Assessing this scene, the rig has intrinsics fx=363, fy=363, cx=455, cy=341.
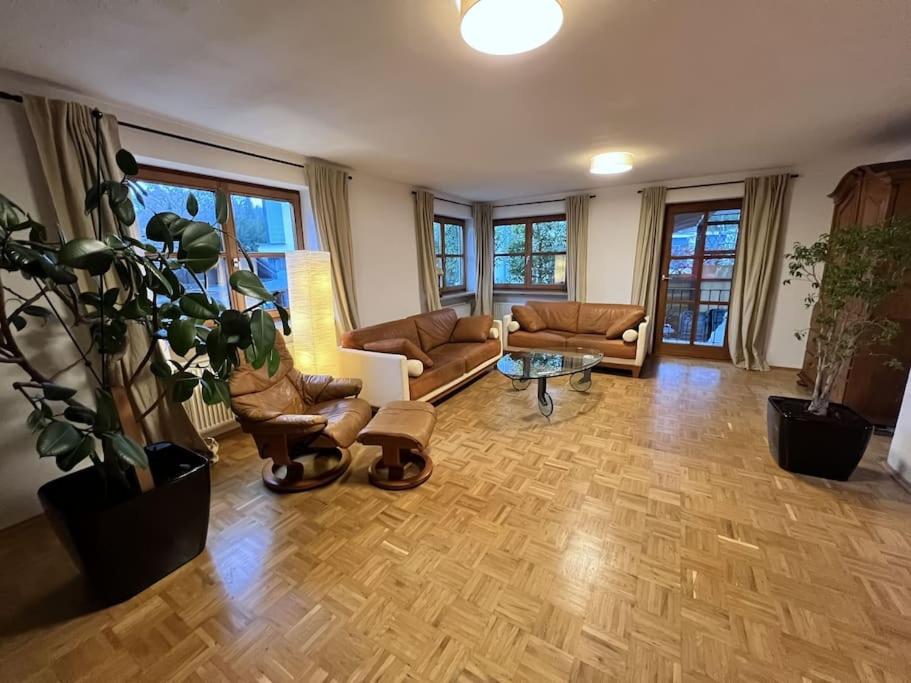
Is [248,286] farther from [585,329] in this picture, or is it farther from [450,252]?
[450,252]

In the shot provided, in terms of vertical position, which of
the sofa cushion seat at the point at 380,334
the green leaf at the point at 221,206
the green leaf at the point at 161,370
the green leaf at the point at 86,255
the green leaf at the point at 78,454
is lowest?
the sofa cushion seat at the point at 380,334

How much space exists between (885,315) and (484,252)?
183 inches

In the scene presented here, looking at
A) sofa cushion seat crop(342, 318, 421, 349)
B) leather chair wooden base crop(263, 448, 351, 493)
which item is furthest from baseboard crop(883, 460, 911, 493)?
sofa cushion seat crop(342, 318, 421, 349)

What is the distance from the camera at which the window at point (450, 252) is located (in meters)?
5.80

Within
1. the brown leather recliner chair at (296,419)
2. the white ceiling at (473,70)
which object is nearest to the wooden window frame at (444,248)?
the white ceiling at (473,70)

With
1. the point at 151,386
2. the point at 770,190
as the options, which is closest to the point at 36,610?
the point at 151,386

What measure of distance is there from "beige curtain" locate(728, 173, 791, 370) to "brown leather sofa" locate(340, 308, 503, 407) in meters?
3.01

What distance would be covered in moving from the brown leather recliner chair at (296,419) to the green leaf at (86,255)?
3.17ft

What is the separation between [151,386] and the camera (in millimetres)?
2438

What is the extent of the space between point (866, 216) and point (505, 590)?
13.0ft

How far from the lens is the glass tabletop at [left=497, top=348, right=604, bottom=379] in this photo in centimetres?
327

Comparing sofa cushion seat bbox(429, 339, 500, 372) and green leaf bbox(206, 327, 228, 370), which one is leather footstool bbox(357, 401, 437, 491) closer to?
green leaf bbox(206, 327, 228, 370)

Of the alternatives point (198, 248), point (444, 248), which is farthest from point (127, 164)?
point (444, 248)

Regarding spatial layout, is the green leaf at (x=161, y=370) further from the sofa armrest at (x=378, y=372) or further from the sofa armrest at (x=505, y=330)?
the sofa armrest at (x=505, y=330)
